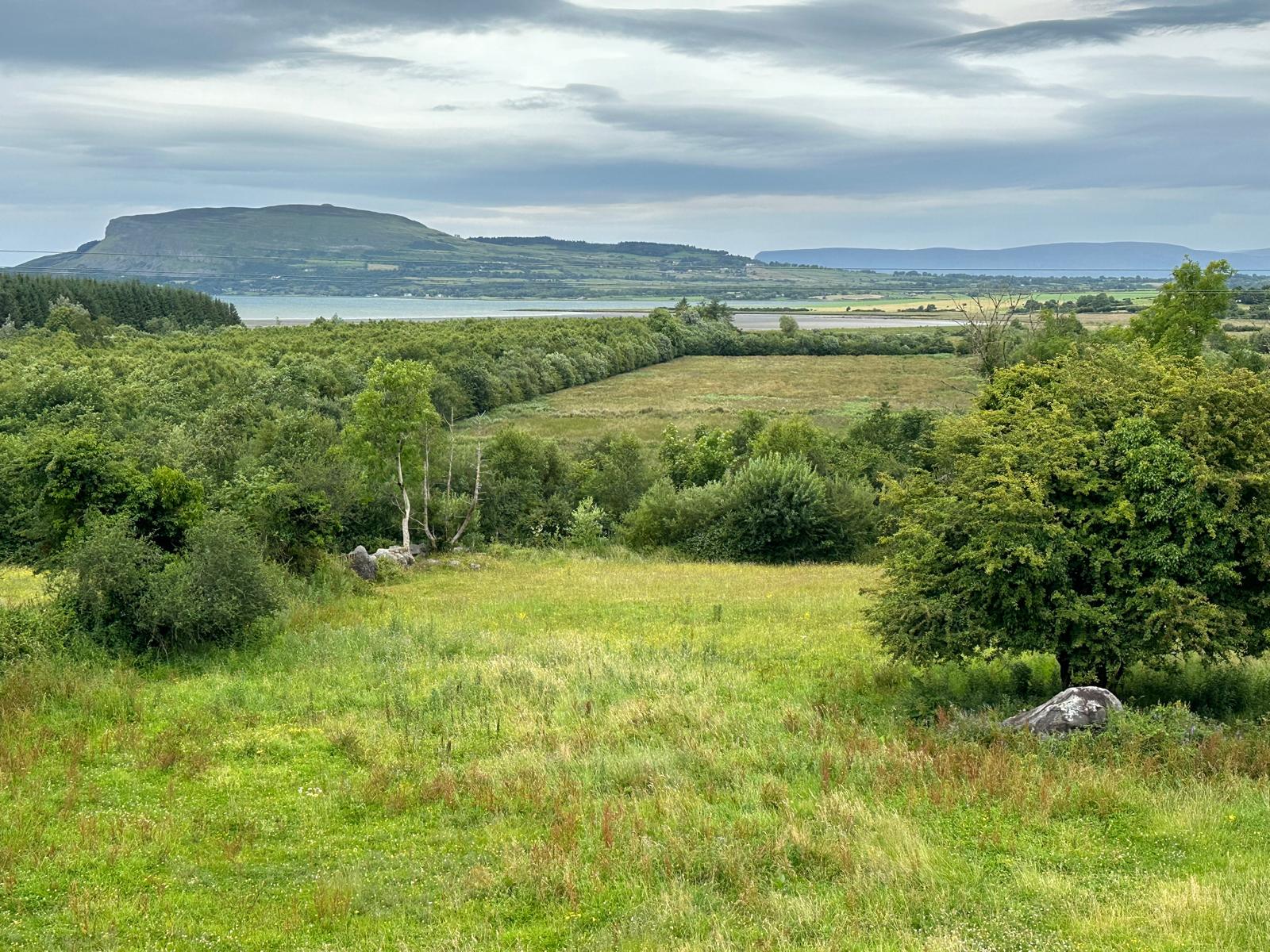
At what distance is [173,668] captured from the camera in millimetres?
19766

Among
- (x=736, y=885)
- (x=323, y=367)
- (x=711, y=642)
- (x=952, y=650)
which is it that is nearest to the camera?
(x=736, y=885)

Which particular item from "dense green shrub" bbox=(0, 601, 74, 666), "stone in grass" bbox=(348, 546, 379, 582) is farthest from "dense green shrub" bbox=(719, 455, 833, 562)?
"dense green shrub" bbox=(0, 601, 74, 666)

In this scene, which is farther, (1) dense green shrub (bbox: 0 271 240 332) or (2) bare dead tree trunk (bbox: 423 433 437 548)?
(1) dense green shrub (bbox: 0 271 240 332)

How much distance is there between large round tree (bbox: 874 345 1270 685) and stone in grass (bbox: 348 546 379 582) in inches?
906

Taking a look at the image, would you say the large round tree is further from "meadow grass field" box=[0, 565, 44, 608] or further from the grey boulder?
the grey boulder

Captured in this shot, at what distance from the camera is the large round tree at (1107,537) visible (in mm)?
13836

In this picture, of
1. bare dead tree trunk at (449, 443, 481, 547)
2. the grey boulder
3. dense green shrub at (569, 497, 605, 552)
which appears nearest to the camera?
the grey boulder

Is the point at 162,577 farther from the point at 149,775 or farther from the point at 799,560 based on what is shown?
the point at 799,560

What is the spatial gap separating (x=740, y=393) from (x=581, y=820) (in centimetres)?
9313

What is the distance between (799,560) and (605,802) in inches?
1322

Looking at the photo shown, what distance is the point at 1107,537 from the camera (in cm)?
1462

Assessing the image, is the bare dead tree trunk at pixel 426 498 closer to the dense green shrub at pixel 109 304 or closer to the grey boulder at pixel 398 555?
the grey boulder at pixel 398 555

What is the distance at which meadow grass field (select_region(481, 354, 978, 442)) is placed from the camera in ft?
277

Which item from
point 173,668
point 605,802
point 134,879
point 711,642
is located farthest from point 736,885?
point 173,668
